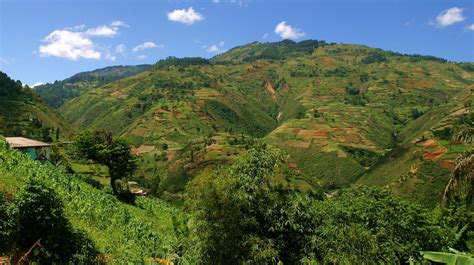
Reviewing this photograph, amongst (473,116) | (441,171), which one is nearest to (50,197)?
(473,116)

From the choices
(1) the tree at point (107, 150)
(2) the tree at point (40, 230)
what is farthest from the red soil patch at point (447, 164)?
(2) the tree at point (40, 230)

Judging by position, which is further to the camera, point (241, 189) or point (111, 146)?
point (111, 146)

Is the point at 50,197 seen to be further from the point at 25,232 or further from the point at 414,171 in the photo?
the point at 414,171

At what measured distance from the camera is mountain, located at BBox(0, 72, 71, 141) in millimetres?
131250

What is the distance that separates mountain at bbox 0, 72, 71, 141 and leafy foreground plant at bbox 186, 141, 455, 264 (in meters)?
111

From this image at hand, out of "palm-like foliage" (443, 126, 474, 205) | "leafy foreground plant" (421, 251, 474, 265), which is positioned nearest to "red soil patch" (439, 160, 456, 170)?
"palm-like foliage" (443, 126, 474, 205)

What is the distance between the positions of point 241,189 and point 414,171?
107518 mm

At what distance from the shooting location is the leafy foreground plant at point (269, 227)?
21.7 metres

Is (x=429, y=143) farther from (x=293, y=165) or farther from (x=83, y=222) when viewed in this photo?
(x=83, y=222)

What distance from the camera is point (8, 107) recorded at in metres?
150

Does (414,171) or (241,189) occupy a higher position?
(241,189)

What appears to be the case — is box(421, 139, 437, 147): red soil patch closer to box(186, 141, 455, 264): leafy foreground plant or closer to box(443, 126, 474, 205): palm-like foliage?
box(186, 141, 455, 264): leafy foreground plant

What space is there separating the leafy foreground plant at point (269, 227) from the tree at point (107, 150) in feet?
95.0

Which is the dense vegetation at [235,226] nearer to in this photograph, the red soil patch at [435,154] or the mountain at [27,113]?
the red soil patch at [435,154]
